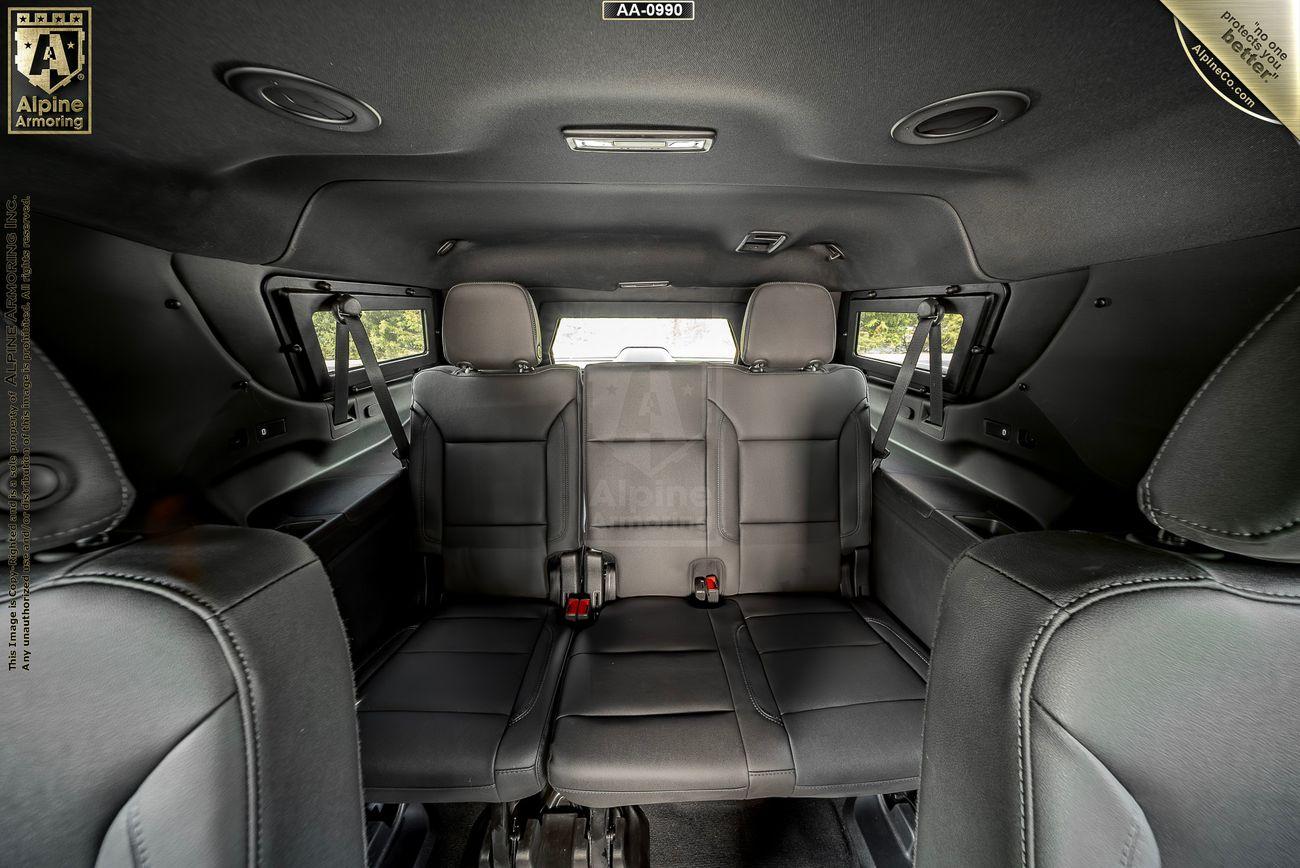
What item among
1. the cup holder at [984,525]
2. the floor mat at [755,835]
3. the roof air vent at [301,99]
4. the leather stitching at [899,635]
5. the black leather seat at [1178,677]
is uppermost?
the roof air vent at [301,99]

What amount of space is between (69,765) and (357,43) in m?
1.15

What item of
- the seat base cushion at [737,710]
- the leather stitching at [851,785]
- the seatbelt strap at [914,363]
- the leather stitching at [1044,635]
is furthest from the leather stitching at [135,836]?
the seatbelt strap at [914,363]

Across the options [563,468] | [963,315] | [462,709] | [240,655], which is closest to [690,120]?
[563,468]

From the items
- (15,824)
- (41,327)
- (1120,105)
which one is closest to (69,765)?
(15,824)

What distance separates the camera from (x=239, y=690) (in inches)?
22.5

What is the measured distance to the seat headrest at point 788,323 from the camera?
1997mm

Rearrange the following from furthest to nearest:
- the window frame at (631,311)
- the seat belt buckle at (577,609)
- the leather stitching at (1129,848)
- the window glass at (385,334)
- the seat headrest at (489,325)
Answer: the window frame at (631,311)
the window glass at (385,334)
the seat headrest at (489,325)
the seat belt buckle at (577,609)
the leather stitching at (1129,848)

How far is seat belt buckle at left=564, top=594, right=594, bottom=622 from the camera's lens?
72.1 inches

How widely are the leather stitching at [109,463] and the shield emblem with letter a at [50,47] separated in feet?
2.09

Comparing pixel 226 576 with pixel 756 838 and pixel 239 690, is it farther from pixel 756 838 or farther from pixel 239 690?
pixel 756 838

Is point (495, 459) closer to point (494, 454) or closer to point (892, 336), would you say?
point (494, 454)

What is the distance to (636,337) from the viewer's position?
369 cm

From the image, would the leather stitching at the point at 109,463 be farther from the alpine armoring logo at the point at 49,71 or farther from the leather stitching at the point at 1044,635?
the leather stitching at the point at 1044,635

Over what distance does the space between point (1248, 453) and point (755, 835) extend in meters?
1.77
